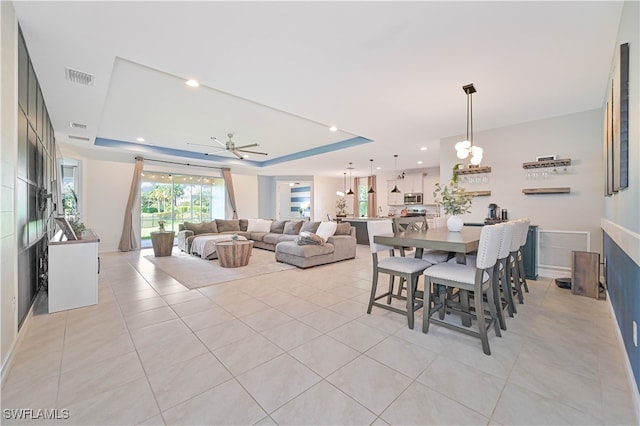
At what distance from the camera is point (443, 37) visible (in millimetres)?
2326

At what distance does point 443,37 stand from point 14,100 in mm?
3633

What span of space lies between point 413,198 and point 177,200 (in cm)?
824

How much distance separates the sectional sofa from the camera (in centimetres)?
525

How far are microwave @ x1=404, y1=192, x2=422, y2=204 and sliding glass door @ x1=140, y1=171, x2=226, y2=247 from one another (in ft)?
22.2

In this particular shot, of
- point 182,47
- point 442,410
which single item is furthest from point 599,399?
point 182,47

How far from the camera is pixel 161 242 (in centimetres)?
630

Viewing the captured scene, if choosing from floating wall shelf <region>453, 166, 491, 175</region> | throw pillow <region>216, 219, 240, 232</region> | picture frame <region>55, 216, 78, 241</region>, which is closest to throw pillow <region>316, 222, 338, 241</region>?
floating wall shelf <region>453, 166, 491, 175</region>

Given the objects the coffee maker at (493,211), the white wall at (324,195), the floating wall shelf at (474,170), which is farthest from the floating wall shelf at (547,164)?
the white wall at (324,195)

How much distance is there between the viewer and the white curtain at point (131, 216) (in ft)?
24.0

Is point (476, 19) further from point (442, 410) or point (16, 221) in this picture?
point (16, 221)

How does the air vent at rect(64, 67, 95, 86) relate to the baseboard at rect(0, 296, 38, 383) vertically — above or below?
above

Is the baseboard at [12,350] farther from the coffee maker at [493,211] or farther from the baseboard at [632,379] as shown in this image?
the coffee maker at [493,211]

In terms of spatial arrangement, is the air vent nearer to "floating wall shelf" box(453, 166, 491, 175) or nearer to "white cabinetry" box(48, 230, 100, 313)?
"white cabinetry" box(48, 230, 100, 313)

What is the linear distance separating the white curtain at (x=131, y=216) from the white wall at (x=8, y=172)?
581 centimetres
